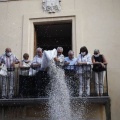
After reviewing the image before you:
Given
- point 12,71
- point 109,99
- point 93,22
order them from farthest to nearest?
point 93,22
point 12,71
point 109,99

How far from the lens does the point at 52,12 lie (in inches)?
504

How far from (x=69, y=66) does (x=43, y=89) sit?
101 cm

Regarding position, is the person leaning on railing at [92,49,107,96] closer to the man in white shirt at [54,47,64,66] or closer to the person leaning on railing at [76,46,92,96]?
the person leaning on railing at [76,46,92,96]

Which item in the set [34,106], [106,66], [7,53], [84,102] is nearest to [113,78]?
[106,66]

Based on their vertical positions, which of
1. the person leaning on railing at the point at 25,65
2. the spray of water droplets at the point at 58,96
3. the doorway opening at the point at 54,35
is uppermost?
the doorway opening at the point at 54,35

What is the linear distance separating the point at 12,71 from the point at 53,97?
1570mm

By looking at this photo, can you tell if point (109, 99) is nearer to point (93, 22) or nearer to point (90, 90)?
point (90, 90)

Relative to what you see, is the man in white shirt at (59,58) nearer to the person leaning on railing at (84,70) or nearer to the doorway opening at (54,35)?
the person leaning on railing at (84,70)

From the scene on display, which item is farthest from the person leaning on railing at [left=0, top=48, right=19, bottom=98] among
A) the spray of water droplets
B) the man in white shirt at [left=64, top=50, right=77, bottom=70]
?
the man in white shirt at [left=64, top=50, right=77, bottom=70]

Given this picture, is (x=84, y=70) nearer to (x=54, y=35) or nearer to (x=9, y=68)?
(x=9, y=68)

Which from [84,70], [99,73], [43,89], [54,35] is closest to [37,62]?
[43,89]

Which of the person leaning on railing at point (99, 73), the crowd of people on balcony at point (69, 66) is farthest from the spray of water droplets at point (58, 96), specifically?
the person leaning on railing at point (99, 73)

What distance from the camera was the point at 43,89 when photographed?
36.3ft

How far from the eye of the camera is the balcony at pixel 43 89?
1082cm
